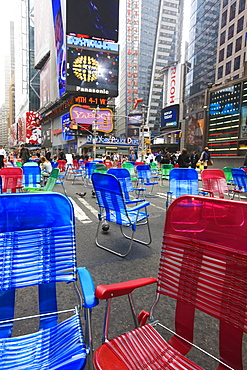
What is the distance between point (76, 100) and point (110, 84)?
9748 millimetres

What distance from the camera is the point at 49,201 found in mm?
1857

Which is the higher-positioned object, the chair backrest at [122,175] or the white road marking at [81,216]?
the chair backrest at [122,175]

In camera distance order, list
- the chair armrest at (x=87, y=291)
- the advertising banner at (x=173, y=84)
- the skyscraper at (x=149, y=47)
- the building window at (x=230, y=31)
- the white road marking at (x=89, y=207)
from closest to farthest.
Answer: the chair armrest at (x=87, y=291)
the white road marking at (x=89, y=207)
the building window at (x=230, y=31)
the advertising banner at (x=173, y=84)
the skyscraper at (x=149, y=47)

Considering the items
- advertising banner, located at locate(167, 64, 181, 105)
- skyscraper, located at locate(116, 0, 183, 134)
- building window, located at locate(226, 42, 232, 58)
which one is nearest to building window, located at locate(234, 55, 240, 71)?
building window, located at locate(226, 42, 232, 58)

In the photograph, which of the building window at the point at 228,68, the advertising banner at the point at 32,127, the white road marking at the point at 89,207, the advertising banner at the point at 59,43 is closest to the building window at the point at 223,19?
the building window at the point at 228,68

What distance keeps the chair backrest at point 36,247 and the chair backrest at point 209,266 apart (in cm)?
79

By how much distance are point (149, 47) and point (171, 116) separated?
6574 centimetres

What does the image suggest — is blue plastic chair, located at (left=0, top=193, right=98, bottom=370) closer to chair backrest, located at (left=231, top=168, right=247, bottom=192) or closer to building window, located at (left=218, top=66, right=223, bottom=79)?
A: chair backrest, located at (left=231, top=168, right=247, bottom=192)

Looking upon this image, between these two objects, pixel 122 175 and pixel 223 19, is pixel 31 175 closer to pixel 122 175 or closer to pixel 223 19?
pixel 122 175

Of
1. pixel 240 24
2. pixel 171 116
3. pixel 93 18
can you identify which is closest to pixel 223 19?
pixel 240 24

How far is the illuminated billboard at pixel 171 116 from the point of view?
70.1 meters

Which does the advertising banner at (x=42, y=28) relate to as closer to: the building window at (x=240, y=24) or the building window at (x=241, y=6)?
the building window at (x=241, y=6)

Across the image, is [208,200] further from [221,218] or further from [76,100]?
[76,100]

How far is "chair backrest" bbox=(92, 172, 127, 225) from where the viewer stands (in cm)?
390
